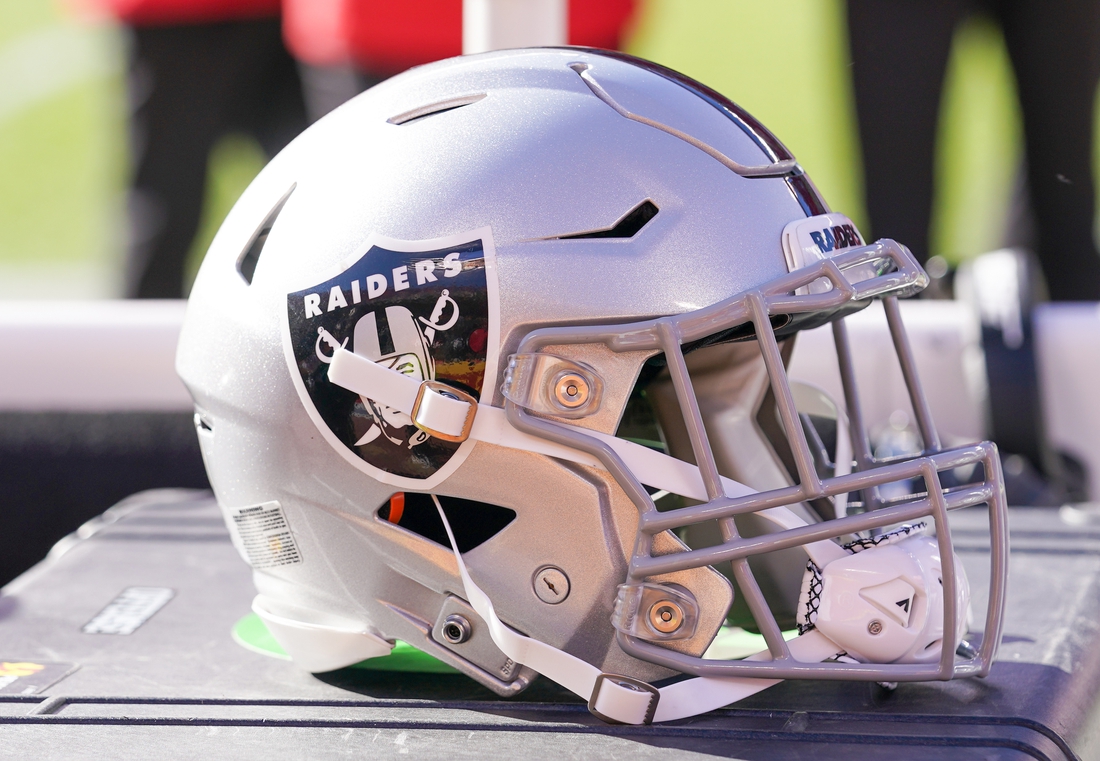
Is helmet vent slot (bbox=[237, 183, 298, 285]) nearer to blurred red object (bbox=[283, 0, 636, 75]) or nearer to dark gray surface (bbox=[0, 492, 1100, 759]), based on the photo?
dark gray surface (bbox=[0, 492, 1100, 759])

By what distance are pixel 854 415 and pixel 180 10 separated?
1.95 m

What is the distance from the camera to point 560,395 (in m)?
1.00

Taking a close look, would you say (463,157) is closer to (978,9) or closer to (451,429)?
(451,429)

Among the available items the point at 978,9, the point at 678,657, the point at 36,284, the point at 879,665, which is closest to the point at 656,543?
the point at 678,657

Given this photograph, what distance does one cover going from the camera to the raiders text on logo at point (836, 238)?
40.8 inches

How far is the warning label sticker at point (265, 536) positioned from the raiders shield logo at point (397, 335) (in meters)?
0.11

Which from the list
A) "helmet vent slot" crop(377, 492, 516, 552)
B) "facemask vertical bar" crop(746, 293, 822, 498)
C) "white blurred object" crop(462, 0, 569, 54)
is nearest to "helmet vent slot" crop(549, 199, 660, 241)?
"facemask vertical bar" crop(746, 293, 822, 498)

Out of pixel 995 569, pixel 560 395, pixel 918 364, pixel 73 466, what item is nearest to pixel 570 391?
pixel 560 395

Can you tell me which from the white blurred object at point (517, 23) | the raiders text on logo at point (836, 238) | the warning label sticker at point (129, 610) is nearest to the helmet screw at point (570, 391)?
the raiders text on logo at point (836, 238)

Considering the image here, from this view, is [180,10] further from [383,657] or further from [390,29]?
[383,657]

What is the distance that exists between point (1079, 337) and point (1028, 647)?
2.95ft

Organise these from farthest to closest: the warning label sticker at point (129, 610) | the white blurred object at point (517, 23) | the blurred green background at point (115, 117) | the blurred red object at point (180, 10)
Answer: the blurred green background at point (115, 117), the blurred red object at point (180, 10), the white blurred object at point (517, 23), the warning label sticker at point (129, 610)

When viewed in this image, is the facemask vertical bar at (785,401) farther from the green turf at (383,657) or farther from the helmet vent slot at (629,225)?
the green turf at (383,657)

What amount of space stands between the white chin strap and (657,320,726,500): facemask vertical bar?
4cm
